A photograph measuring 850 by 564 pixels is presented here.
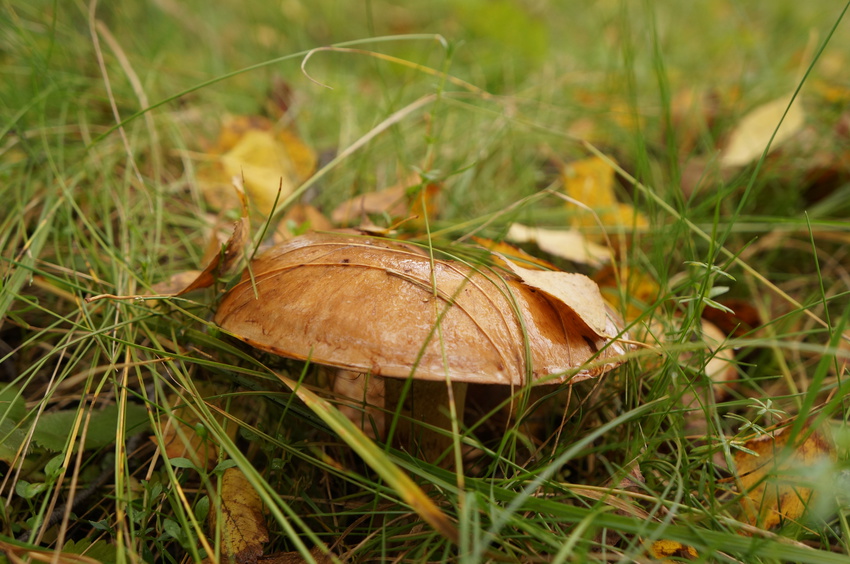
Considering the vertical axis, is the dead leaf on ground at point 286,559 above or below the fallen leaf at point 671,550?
below

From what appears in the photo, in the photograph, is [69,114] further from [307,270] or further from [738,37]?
[738,37]

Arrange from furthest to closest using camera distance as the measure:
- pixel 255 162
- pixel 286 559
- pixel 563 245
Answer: pixel 255 162
pixel 563 245
pixel 286 559

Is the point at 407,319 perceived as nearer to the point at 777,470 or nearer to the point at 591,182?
the point at 777,470

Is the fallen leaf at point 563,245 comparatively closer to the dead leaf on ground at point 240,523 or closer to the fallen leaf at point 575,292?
the fallen leaf at point 575,292

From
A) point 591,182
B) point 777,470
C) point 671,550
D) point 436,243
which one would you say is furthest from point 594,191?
point 671,550

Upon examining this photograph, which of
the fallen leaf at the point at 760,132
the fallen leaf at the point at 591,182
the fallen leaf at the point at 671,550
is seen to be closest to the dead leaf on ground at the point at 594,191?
the fallen leaf at the point at 591,182

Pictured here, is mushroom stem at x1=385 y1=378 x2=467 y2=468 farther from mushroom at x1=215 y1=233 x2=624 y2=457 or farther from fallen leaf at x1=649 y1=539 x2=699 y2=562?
fallen leaf at x1=649 y1=539 x2=699 y2=562
